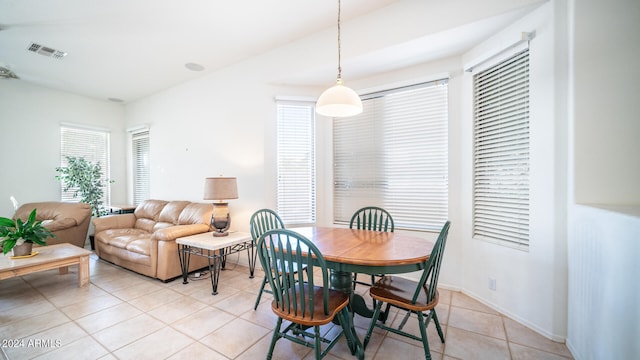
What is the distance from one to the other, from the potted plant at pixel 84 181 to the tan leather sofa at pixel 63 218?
652 millimetres

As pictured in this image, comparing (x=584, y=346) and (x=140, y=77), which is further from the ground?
(x=140, y=77)

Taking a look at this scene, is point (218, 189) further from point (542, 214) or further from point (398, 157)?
point (542, 214)

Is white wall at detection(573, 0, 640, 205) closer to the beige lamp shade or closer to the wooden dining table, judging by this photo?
the wooden dining table

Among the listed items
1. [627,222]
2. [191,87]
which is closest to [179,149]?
[191,87]

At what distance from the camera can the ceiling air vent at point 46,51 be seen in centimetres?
334

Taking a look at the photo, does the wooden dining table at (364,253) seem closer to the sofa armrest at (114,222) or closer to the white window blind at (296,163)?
the white window blind at (296,163)

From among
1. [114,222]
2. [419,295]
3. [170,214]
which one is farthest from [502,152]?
[114,222]

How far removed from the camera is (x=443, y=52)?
278 cm

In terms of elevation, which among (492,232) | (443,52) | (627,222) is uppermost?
(443,52)

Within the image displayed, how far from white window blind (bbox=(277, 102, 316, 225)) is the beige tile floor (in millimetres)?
1180

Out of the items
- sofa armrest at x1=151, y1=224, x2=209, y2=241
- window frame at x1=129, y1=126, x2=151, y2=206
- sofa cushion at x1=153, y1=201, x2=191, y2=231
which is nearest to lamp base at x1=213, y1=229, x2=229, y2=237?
sofa armrest at x1=151, y1=224, x2=209, y2=241

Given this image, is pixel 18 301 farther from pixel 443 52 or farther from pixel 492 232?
pixel 443 52

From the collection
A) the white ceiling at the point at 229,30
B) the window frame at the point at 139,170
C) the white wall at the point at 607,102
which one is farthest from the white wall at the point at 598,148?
the window frame at the point at 139,170

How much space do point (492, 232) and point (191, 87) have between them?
4.97 meters
